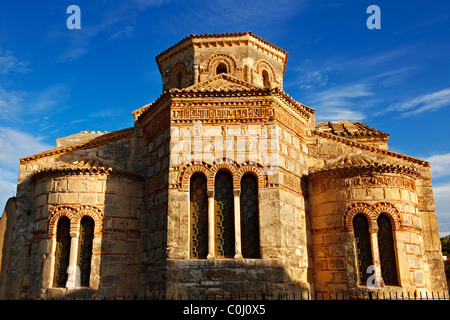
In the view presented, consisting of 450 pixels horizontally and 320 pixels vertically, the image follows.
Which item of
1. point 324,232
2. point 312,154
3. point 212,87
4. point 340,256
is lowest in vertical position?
point 340,256

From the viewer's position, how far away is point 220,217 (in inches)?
367

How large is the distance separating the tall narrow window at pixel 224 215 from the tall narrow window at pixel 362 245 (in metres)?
3.23

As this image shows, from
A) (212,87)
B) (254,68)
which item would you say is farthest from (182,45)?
(212,87)

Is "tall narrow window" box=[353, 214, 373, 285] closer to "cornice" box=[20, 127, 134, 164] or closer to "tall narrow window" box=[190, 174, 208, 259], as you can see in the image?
"tall narrow window" box=[190, 174, 208, 259]

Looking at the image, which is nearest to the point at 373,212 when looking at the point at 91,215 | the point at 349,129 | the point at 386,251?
the point at 386,251

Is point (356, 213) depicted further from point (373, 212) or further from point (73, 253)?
point (73, 253)

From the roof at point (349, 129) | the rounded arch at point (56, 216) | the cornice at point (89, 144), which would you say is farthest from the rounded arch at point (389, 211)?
the rounded arch at point (56, 216)

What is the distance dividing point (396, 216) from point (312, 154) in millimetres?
2857

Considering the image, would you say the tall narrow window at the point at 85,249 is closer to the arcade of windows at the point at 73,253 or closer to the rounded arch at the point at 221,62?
the arcade of windows at the point at 73,253

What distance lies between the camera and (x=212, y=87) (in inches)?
408

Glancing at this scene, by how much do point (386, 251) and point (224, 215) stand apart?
4.14 metres

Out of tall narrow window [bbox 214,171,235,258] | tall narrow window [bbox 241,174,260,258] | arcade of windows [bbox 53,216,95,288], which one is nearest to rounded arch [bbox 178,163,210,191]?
tall narrow window [bbox 214,171,235,258]

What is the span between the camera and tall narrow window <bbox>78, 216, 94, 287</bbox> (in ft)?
32.0

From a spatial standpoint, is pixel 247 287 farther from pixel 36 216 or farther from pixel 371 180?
pixel 36 216
